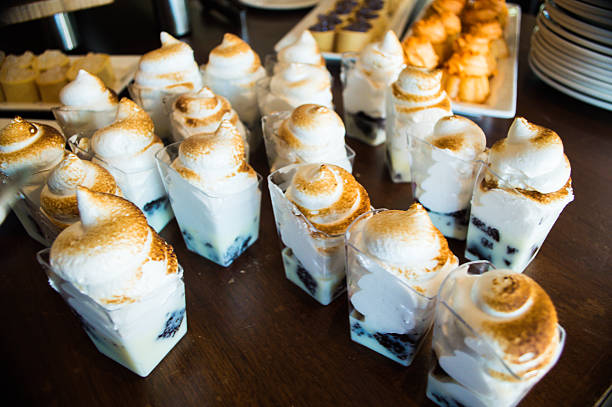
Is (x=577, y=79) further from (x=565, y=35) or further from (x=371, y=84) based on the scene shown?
(x=371, y=84)

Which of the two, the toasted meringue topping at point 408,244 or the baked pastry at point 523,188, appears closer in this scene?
the toasted meringue topping at point 408,244

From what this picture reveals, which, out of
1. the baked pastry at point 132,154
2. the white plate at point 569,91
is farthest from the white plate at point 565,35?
the baked pastry at point 132,154

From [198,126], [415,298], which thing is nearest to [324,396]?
[415,298]

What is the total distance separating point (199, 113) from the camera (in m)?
1.30

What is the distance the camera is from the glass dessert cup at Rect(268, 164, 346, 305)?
0.98 metres

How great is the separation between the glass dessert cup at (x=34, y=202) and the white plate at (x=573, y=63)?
5.95 ft

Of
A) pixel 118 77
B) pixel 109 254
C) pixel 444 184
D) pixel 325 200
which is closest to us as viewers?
pixel 109 254

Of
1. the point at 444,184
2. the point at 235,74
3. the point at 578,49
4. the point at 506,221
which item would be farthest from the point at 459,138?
the point at 578,49

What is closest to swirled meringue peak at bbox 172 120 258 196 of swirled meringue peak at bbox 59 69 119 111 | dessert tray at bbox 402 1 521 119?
swirled meringue peak at bbox 59 69 119 111

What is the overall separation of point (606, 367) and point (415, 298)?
469mm

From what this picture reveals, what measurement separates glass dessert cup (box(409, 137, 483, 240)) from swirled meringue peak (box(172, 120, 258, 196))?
0.46 metres

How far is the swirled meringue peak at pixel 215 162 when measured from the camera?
107cm

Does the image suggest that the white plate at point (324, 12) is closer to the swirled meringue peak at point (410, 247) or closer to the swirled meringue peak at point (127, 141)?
the swirled meringue peak at point (127, 141)

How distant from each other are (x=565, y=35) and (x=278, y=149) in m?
1.26
